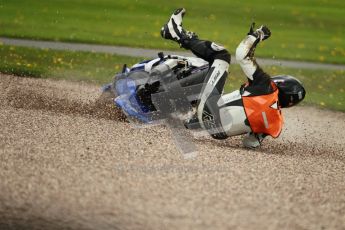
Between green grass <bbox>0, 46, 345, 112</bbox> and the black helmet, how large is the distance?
594 centimetres

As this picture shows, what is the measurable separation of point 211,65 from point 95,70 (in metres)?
7.71

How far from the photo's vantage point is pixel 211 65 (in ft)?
39.0

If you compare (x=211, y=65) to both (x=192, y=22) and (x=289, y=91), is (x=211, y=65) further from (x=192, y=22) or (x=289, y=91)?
(x=192, y=22)

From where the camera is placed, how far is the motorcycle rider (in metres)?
11.3

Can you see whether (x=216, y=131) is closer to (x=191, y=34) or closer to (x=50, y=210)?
(x=191, y=34)

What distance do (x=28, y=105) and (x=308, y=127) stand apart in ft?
19.5

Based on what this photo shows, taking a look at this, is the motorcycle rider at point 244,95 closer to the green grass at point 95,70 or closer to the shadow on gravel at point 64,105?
the shadow on gravel at point 64,105

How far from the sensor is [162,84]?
12.2 m

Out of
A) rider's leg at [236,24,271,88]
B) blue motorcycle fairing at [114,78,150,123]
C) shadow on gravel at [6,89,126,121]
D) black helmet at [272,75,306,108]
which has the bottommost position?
shadow on gravel at [6,89,126,121]

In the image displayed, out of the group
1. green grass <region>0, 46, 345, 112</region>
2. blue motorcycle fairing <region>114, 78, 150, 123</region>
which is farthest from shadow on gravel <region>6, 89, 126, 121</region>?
green grass <region>0, 46, 345, 112</region>

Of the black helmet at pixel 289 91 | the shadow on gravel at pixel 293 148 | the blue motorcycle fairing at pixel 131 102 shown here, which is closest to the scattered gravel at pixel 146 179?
the shadow on gravel at pixel 293 148

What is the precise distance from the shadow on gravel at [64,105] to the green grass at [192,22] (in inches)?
394

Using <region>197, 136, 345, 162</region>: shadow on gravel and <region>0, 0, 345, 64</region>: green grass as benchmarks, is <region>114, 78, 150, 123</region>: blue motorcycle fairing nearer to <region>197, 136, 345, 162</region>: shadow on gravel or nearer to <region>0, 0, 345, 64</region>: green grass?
<region>197, 136, 345, 162</region>: shadow on gravel

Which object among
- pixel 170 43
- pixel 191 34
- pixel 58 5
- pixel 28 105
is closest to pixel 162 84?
pixel 191 34
